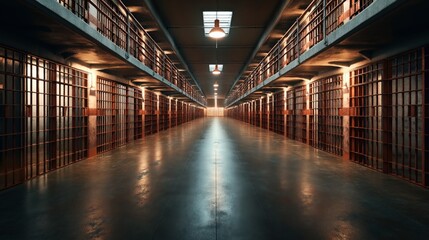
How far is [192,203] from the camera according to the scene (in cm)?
401

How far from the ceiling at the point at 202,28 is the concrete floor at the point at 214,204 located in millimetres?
7395

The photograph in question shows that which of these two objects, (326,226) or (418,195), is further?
(418,195)

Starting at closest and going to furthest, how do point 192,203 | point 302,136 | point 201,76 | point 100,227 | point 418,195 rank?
point 100,227
point 192,203
point 418,195
point 302,136
point 201,76

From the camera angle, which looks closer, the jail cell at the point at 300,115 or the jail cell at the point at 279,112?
the jail cell at the point at 300,115

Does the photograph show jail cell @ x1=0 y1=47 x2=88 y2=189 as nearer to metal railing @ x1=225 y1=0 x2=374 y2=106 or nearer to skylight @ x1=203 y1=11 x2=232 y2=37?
skylight @ x1=203 y1=11 x2=232 y2=37

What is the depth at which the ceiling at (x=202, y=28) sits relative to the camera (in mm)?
10867

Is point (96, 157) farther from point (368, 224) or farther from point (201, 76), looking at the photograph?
point (201, 76)

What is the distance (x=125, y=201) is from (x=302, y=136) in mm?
10575

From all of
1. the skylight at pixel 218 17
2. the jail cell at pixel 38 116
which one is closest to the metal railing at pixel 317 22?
the skylight at pixel 218 17

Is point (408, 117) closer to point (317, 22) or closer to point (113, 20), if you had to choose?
point (317, 22)

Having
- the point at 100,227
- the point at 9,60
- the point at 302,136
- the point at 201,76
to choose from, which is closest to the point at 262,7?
the point at 302,136

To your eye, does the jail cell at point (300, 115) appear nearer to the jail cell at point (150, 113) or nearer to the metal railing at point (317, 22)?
the metal railing at point (317, 22)

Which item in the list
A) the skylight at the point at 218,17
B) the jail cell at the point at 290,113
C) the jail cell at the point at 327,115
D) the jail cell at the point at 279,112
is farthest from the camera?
the jail cell at the point at 279,112

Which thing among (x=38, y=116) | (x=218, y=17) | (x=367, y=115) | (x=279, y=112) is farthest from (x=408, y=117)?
(x=279, y=112)
